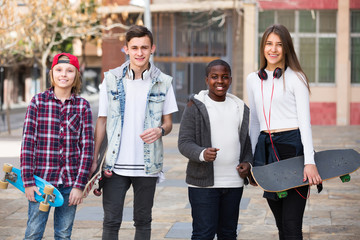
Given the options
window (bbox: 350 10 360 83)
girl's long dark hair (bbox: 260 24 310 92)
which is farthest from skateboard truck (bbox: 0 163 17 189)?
window (bbox: 350 10 360 83)

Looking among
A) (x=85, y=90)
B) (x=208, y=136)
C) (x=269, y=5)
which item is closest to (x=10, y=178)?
(x=208, y=136)

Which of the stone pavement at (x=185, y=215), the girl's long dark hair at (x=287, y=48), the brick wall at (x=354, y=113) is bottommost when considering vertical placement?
the stone pavement at (x=185, y=215)

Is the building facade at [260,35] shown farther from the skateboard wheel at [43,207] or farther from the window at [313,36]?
the skateboard wheel at [43,207]

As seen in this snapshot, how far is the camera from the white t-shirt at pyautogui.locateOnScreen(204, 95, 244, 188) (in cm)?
449

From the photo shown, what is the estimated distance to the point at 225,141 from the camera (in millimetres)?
4520

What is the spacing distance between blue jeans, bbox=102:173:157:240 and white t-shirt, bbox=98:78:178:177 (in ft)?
0.22

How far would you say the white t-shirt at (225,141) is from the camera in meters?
4.49

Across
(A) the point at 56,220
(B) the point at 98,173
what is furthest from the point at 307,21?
(A) the point at 56,220

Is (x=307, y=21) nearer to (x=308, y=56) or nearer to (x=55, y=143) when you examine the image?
(x=308, y=56)

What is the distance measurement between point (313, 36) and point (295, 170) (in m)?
18.3

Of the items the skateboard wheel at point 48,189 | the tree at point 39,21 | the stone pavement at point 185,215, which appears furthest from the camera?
the tree at point 39,21

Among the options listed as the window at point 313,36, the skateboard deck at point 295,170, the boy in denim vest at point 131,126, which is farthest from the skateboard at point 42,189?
the window at point 313,36

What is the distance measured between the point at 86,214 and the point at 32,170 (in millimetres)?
3328

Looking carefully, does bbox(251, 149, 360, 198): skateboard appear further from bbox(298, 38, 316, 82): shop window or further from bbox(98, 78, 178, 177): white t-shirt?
bbox(298, 38, 316, 82): shop window
